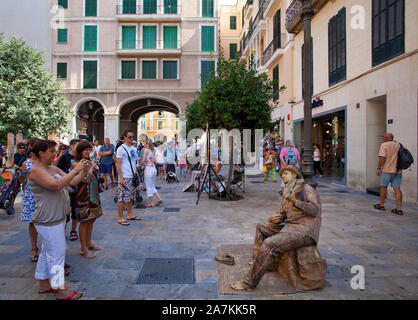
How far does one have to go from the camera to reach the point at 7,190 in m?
6.69

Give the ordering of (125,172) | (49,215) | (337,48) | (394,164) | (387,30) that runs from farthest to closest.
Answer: (337,48)
(387,30)
(394,164)
(125,172)
(49,215)

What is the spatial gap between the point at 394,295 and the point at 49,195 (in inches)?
147

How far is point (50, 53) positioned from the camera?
81.9 ft

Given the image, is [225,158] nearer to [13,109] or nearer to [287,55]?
[287,55]

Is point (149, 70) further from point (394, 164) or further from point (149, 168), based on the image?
point (394, 164)

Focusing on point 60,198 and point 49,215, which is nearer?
point 49,215

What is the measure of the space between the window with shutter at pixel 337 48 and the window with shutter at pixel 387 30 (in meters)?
1.91

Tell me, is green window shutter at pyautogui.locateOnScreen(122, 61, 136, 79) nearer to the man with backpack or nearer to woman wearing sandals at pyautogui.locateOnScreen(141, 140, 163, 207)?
woman wearing sandals at pyautogui.locateOnScreen(141, 140, 163, 207)

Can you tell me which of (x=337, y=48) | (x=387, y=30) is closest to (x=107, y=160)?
(x=387, y=30)

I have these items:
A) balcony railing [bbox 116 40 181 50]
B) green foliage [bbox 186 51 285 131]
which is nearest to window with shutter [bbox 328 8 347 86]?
green foliage [bbox 186 51 285 131]

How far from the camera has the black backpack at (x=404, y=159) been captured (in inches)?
265

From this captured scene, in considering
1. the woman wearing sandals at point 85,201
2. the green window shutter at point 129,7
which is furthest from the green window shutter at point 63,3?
the woman wearing sandals at point 85,201

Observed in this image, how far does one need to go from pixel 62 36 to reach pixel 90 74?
4061mm

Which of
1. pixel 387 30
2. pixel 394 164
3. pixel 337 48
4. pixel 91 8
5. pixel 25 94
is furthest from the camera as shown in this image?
pixel 91 8
